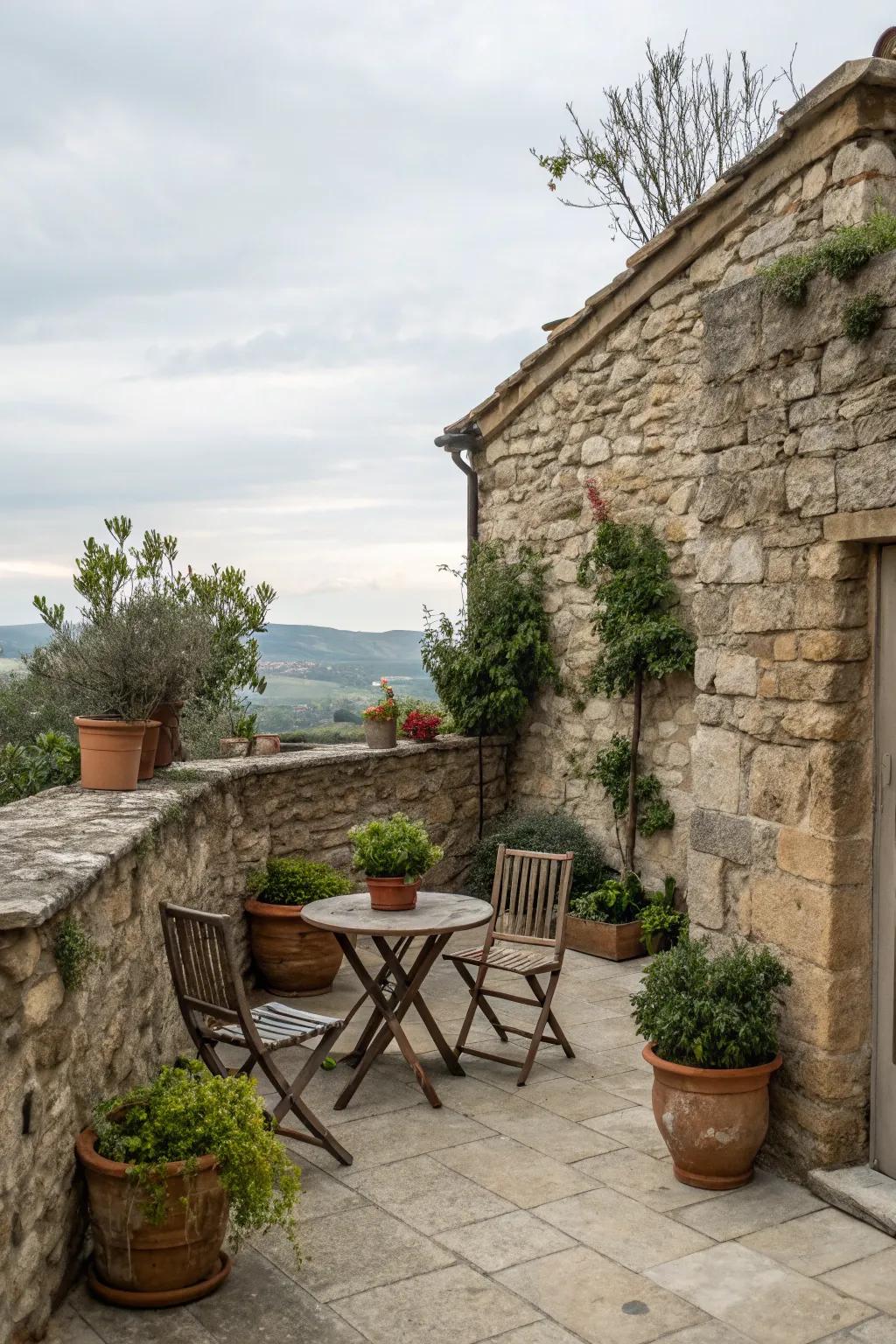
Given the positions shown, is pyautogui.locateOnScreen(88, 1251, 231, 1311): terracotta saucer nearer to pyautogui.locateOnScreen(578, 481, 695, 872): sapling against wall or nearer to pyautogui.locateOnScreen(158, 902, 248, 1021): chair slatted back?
pyautogui.locateOnScreen(158, 902, 248, 1021): chair slatted back

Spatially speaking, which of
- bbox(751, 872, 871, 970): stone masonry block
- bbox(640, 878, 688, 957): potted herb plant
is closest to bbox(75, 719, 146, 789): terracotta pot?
bbox(751, 872, 871, 970): stone masonry block

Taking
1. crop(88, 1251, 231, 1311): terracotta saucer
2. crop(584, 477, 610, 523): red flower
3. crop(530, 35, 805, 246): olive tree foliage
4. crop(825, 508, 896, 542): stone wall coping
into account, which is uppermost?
crop(530, 35, 805, 246): olive tree foliage

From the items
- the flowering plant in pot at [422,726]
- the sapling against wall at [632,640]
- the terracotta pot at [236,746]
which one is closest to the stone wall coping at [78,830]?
the terracotta pot at [236,746]

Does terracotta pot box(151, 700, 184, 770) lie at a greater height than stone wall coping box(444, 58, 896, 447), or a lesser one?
lesser

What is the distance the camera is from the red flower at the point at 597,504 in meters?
7.49

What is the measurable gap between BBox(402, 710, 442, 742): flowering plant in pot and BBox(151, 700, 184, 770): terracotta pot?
8.06 feet

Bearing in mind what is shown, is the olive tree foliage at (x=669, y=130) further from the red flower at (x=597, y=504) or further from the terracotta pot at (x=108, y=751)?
the terracotta pot at (x=108, y=751)

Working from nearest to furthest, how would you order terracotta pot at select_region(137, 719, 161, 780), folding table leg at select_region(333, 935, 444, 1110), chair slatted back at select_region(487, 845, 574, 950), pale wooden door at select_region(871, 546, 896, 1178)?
1. pale wooden door at select_region(871, 546, 896, 1178)
2. folding table leg at select_region(333, 935, 444, 1110)
3. chair slatted back at select_region(487, 845, 574, 950)
4. terracotta pot at select_region(137, 719, 161, 780)

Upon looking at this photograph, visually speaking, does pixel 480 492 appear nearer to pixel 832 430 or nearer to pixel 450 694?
pixel 450 694

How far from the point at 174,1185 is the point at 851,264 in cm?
333

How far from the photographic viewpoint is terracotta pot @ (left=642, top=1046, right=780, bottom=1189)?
363 cm

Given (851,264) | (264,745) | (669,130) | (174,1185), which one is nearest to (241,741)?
(264,745)

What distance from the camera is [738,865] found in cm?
405

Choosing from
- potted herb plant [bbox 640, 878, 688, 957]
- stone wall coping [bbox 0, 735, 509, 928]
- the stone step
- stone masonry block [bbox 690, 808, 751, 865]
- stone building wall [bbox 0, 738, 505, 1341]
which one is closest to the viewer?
stone building wall [bbox 0, 738, 505, 1341]
